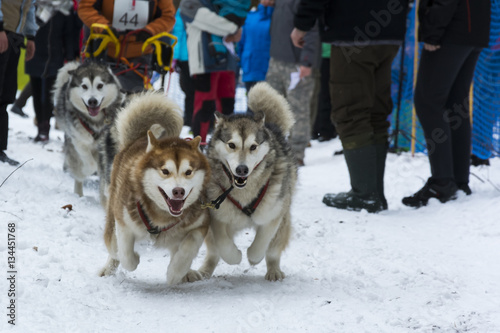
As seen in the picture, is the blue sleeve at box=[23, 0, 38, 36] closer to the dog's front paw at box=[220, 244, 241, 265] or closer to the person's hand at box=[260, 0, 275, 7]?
the person's hand at box=[260, 0, 275, 7]

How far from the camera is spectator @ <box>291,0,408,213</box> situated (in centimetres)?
437

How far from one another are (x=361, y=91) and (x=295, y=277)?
1.86m

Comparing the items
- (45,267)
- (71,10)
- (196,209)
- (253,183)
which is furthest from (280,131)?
(71,10)

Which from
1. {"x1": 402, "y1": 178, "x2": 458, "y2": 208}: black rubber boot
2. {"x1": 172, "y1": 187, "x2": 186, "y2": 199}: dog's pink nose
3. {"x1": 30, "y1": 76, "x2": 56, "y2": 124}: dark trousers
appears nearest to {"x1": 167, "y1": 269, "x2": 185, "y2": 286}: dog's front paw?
{"x1": 172, "y1": 187, "x2": 186, "y2": 199}: dog's pink nose

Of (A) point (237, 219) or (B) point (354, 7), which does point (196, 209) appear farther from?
(B) point (354, 7)

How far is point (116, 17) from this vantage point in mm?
5109

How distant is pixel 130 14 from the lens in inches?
202

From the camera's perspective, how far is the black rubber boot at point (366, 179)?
4593mm

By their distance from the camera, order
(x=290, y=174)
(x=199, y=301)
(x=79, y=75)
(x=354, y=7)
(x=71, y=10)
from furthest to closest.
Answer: (x=71, y=10), (x=79, y=75), (x=354, y=7), (x=290, y=174), (x=199, y=301)

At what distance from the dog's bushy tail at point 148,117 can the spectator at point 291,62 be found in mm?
3471

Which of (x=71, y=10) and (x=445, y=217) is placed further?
(x=71, y=10)

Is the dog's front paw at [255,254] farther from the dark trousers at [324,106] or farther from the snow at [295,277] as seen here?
the dark trousers at [324,106]

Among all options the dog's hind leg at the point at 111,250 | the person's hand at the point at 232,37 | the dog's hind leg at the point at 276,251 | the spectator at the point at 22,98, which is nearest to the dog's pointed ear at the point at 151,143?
the dog's hind leg at the point at 111,250

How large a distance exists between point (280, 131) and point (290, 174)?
0.28m
